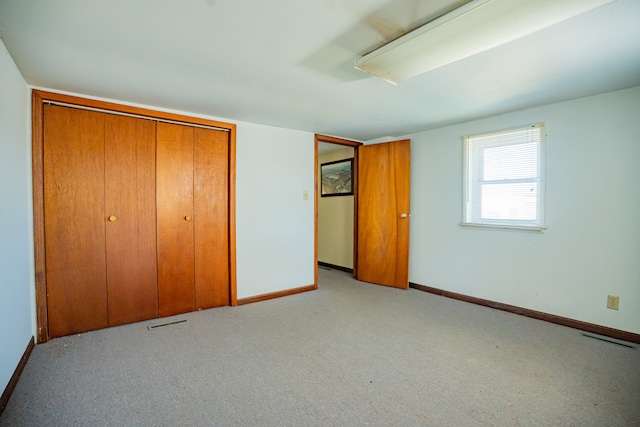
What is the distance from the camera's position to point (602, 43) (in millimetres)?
1758

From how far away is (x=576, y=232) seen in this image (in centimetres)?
280

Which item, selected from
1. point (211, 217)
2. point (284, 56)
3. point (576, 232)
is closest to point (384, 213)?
point (576, 232)

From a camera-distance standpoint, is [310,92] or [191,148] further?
[191,148]

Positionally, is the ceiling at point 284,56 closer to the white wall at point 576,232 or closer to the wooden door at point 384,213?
the white wall at point 576,232

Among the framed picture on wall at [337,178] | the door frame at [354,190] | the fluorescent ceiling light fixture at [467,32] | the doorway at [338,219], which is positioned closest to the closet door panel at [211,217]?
the door frame at [354,190]

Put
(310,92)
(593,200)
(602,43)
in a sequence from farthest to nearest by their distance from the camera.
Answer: (593,200) → (310,92) → (602,43)

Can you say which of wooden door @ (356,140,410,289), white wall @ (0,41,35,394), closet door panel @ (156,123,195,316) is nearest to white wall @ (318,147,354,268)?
wooden door @ (356,140,410,289)

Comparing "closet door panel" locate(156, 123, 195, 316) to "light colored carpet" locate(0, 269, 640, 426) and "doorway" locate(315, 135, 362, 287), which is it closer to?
"light colored carpet" locate(0, 269, 640, 426)

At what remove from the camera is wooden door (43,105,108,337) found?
253cm

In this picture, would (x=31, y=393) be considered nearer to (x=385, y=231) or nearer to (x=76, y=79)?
(x=76, y=79)

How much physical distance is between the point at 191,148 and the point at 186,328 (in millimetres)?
1807

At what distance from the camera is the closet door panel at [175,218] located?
3020 mm

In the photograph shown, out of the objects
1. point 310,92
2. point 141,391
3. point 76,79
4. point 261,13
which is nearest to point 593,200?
point 310,92

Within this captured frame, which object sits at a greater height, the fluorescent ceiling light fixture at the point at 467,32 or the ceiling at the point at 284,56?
the ceiling at the point at 284,56
